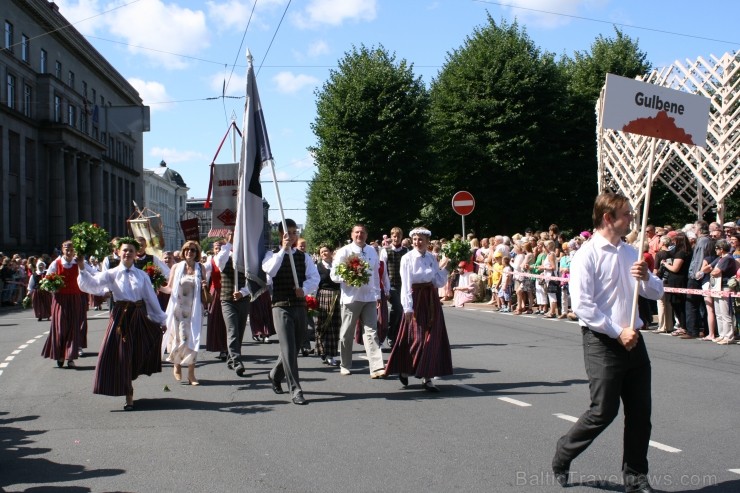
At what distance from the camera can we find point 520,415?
314 inches

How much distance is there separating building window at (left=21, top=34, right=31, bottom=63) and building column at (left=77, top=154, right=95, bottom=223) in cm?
1169

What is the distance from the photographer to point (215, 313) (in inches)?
499

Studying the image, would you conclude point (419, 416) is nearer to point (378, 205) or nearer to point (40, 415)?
point (40, 415)

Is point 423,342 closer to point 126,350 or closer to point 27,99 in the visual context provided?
point 126,350

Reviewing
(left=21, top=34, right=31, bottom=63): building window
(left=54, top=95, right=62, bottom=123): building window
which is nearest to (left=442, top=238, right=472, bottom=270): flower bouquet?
(left=21, top=34, right=31, bottom=63): building window

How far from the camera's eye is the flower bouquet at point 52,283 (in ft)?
42.3

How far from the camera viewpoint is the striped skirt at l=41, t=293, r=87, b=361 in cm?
1268

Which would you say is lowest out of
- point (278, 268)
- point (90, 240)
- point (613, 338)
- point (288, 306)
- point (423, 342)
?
point (423, 342)

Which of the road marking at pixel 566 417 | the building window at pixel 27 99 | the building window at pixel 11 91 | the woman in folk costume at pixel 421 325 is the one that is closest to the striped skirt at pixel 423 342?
the woman in folk costume at pixel 421 325

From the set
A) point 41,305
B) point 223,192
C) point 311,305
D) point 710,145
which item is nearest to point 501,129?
point 710,145

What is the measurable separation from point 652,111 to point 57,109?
52926mm

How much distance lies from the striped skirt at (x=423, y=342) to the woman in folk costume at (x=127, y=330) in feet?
9.09

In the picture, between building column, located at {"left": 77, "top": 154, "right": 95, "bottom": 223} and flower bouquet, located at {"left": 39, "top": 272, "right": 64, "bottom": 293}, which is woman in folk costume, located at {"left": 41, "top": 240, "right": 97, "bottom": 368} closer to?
flower bouquet, located at {"left": 39, "top": 272, "right": 64, "bottom": 293}

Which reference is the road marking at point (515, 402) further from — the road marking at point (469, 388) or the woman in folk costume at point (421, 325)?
the woman in folk costume at point (421, 325)
